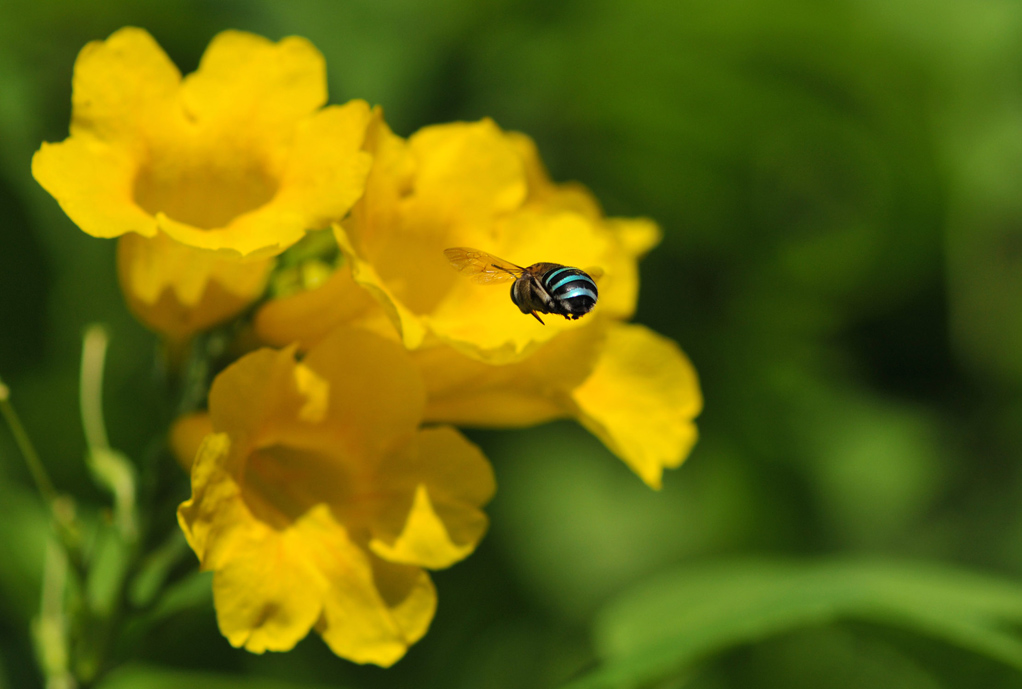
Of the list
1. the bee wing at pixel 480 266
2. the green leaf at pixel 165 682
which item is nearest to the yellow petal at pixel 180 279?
the bee wing at pixel 480 266

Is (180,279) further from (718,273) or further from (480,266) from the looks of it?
(718,273)

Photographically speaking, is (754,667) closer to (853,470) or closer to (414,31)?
(853,470)

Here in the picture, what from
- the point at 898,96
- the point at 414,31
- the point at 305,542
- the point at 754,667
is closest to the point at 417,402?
the point at 305,542

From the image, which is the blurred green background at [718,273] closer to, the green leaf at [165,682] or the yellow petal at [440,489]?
the green leaf at [165,682]

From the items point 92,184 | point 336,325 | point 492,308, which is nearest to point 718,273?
point 492,308

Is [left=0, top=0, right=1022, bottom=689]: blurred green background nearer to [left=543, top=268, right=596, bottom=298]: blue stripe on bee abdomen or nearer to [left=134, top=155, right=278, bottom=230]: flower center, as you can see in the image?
[left=134, top=155, right=278, bottom=230]: flower center

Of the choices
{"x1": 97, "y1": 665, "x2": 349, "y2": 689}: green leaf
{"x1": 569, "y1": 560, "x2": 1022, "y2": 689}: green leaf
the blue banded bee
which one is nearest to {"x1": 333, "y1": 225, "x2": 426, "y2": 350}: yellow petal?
the blue banded bee
